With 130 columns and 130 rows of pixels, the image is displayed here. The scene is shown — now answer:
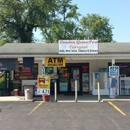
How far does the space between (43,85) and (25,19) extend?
85.2ft

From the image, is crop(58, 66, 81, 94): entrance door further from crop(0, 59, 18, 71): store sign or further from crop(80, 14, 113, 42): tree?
crop(80, 14, 113, 42): tree

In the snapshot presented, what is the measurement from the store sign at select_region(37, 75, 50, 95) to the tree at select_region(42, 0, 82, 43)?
29.1 meters

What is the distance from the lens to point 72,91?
17922 mm

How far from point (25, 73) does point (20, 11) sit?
794 inches

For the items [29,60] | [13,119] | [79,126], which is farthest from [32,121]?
[29,60]

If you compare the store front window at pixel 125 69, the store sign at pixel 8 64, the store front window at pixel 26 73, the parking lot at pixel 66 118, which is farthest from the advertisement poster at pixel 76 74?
the parking lot at pixel 66 118

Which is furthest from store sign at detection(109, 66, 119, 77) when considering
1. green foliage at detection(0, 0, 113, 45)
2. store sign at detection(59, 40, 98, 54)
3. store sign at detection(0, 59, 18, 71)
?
green foliage at detection(0, 0, 113, 45)

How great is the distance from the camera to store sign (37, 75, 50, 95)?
14.0 meters

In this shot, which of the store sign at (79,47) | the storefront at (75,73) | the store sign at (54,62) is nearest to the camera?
the store sign at (79,47)

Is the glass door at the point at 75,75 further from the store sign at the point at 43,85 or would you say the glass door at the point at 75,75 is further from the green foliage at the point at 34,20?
the green foliage at the point at 34,20

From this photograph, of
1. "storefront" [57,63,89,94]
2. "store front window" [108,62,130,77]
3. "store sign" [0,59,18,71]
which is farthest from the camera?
"storefront" [57,63,89,94]

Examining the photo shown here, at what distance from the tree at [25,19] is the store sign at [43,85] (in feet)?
78.8

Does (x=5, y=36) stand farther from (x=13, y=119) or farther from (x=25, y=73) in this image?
(x=13, y=119)

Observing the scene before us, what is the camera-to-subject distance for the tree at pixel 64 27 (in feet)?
143
